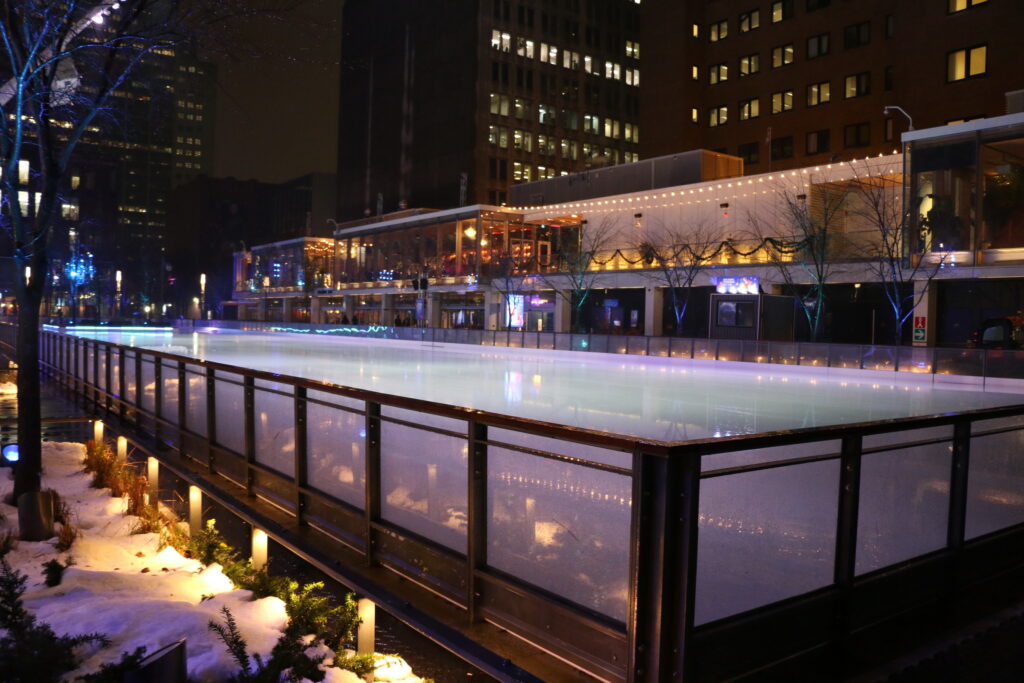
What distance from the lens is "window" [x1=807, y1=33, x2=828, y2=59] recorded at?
51.8 m

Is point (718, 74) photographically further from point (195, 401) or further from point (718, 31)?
point (195, 401)

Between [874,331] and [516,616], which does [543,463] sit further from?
[874,331]

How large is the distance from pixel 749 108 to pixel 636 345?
104 ft

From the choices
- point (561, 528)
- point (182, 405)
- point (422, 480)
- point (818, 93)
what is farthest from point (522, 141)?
point (561, 528)

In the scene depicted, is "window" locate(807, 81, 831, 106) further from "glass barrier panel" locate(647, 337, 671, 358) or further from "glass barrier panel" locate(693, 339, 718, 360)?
"glass barrier panel" locate(693, 339, 718, 360)

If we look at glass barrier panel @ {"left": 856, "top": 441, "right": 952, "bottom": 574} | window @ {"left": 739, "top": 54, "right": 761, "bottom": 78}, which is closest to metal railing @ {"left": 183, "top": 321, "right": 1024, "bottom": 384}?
glass barrier panel @ {"left": 856, "top": 441, "right": 952, "bottom": 574}

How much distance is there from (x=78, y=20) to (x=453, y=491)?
589 centimetres

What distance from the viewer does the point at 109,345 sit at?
1405cm

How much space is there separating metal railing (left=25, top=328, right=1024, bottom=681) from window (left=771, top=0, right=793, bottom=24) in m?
55.5

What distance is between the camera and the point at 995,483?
5625mm

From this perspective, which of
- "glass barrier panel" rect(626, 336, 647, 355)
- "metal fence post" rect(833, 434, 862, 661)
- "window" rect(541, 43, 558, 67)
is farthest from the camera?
"window" rect(541, 43, 558, 67)

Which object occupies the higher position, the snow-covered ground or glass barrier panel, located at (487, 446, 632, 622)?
glass barrier panel, located at (487, 446, 632, 622)

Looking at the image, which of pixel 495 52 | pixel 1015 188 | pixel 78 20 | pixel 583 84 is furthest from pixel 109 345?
pixel 583 84

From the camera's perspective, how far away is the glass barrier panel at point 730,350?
29.5 meters
